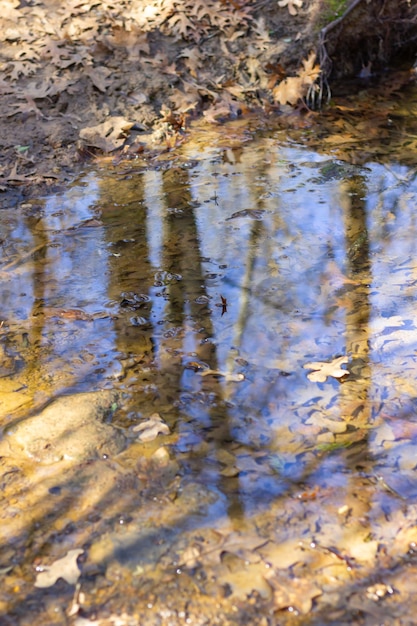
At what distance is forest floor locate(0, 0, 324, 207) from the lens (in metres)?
6.73

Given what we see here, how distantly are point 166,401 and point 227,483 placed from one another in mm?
633

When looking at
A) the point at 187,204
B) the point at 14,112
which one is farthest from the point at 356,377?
the point at 14,112

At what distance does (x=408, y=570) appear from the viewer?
244 cm

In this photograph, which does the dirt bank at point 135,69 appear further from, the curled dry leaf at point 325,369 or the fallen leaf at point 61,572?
the fallen leaf at point 61,572

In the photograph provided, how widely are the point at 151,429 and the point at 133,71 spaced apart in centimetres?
556

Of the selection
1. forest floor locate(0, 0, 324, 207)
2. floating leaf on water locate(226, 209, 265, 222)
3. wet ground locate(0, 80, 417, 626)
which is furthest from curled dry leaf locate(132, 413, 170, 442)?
forest floor locate(0, 0, 324, 207)

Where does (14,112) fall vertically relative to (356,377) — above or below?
above

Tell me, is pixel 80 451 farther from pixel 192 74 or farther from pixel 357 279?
pixel 192 74

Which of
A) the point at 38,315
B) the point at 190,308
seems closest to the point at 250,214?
the point at 190,308

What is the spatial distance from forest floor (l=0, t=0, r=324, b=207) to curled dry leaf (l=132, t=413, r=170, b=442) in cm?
366

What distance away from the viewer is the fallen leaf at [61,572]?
7.95 feet

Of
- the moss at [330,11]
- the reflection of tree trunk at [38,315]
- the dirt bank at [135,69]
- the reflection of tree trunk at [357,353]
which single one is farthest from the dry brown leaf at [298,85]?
the reflection of tree trunk at [38,315]

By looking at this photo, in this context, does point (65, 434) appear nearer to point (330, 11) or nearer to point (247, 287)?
point (247, 287)

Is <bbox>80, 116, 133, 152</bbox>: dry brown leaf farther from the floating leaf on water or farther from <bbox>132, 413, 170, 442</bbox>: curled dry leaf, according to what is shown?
<bbox>132, 413, 170, 442</bbox>: curled dry leaf
